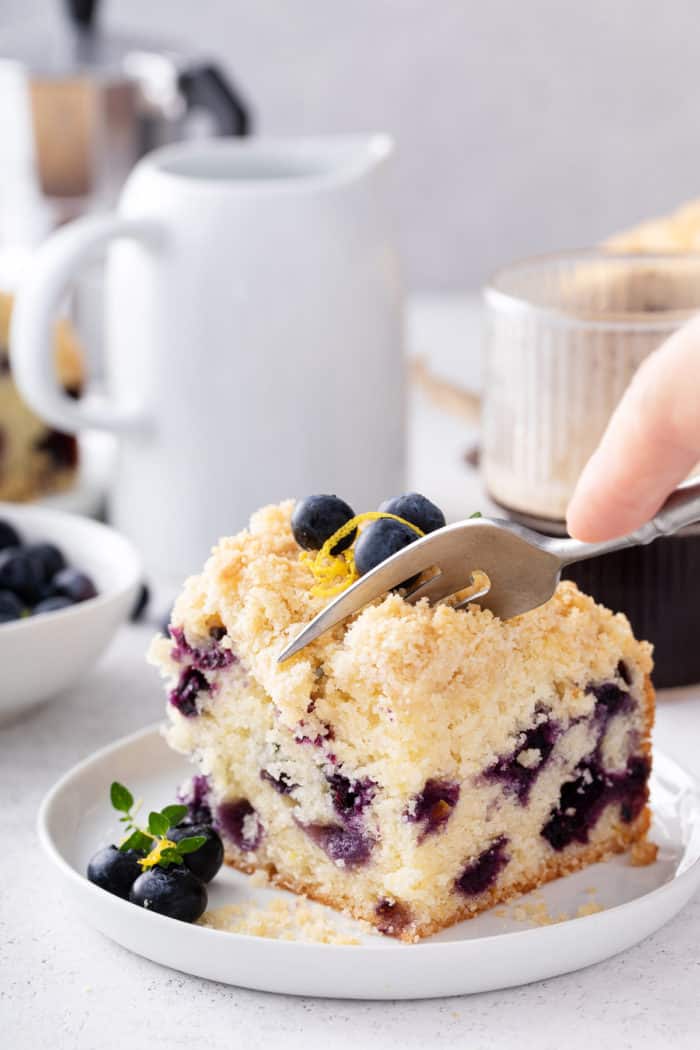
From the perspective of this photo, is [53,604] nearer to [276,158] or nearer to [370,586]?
[370,586]

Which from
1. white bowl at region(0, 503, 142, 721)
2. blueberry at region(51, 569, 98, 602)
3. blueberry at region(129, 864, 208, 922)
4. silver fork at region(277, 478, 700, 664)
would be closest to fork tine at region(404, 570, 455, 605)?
silver fork at region(277, 478, 700, 664)

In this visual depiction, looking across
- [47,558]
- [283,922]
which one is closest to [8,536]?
[47,558]

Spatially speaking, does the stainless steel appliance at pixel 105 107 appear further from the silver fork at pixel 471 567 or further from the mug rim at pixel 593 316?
the silver fork at pixel 471 567

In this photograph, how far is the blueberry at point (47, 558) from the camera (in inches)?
57.5

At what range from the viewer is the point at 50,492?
1.80 meters

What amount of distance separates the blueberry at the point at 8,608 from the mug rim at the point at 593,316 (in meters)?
0.52

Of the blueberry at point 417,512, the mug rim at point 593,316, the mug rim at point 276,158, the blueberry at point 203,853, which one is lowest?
the blueberry at point 203,853

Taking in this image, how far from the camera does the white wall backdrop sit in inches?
119

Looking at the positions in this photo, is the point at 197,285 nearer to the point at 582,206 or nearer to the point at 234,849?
the point at 234,849

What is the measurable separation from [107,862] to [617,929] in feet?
1.10

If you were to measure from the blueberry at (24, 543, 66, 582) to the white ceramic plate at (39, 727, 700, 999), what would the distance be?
38 cm

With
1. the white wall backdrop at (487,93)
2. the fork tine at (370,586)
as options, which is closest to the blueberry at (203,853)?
the fork tine at (370,586)

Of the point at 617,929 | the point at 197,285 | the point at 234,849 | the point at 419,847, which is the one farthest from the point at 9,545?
the point at 617,929

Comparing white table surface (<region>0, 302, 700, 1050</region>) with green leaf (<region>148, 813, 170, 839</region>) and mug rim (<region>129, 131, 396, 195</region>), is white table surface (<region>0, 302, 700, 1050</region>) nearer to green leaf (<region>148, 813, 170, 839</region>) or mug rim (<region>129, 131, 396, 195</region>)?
green leaf (<region>148, 813, 170, 839</region>)
